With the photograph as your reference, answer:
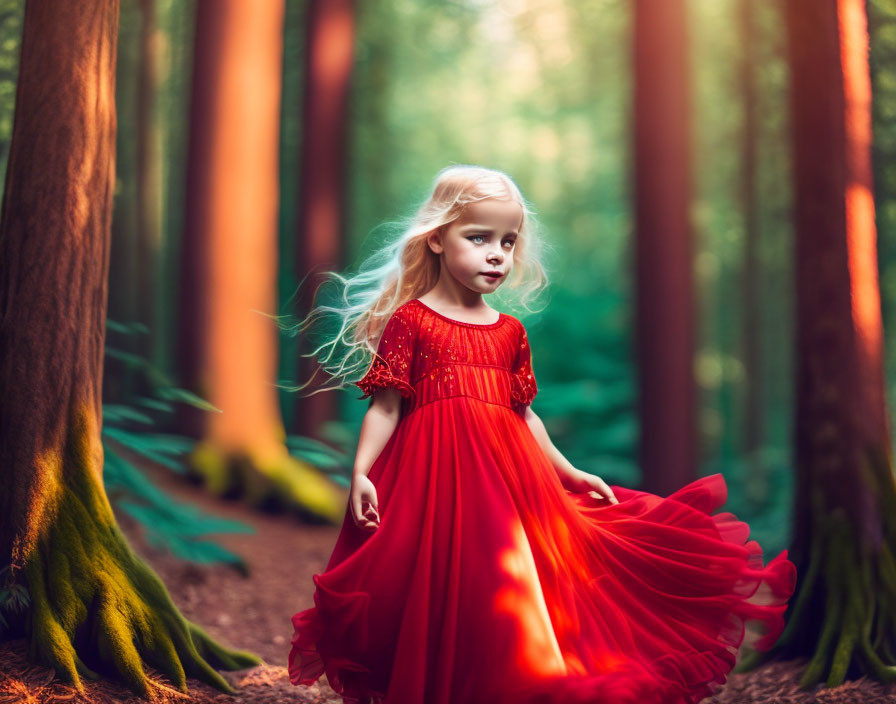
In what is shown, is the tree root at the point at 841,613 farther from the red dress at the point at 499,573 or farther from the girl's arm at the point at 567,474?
the girl's arm at the point at 567,474

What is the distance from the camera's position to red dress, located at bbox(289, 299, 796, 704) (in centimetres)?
277

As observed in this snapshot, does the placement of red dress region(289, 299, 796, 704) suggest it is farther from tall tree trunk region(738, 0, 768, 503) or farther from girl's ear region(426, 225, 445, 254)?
tall tree trunk region(738, 0, 768, 503)

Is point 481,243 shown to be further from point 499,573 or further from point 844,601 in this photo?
point 844,601

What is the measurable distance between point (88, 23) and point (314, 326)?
160 centimetres

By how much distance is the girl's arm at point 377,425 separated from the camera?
10.4ft

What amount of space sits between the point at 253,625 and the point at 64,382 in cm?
256

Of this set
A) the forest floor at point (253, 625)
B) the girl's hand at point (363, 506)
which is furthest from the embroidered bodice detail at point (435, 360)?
the forest floor at point (253, 625)

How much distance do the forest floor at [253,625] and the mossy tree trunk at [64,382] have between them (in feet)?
0.31

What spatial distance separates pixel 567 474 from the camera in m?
3.47

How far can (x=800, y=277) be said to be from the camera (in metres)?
→ 4.55

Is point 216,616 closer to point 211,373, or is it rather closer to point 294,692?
point 294,692

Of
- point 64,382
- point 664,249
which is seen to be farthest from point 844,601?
point 664,249

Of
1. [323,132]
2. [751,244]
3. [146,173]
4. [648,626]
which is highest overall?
[323,132]

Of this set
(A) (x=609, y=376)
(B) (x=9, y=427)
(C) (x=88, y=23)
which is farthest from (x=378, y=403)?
(A) (x=609, y=376)
